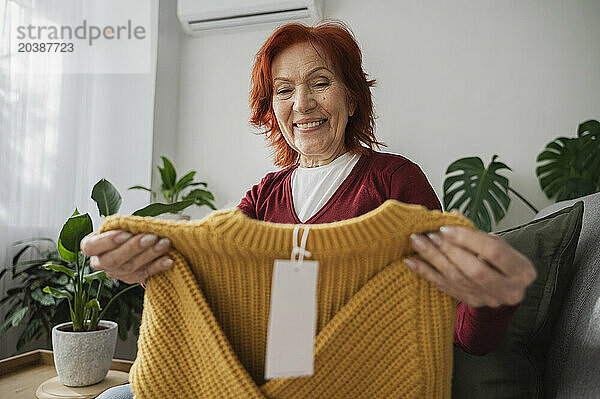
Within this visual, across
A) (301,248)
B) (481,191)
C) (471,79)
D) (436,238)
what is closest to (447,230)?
(436,238)

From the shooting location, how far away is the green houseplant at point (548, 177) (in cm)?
214

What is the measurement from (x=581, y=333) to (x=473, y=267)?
36 cm

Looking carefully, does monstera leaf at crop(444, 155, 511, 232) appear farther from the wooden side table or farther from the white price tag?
the white price tag

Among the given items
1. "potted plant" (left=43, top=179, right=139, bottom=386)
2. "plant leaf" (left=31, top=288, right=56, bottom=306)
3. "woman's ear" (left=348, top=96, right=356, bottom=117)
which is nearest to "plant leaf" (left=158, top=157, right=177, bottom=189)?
"plant leaf" (left=31, top=288, right=56, bottom=306)

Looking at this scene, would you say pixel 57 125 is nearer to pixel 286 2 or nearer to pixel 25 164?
pixel 25 164

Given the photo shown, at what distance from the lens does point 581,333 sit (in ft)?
2.83

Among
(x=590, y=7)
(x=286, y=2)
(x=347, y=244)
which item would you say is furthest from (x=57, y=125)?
(x=590, y=7)

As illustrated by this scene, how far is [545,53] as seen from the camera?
2.48 meters

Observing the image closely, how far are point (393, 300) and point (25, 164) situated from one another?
198 cm

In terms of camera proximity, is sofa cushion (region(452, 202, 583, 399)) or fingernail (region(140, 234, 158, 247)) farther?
sofa cushion (region(452, 202, 583, 399))

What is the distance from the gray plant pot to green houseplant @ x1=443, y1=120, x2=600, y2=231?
1604mm

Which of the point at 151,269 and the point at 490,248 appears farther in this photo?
the point at 151,269

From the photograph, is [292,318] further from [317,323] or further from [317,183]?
[317,183]

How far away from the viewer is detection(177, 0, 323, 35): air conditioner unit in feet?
9.03
